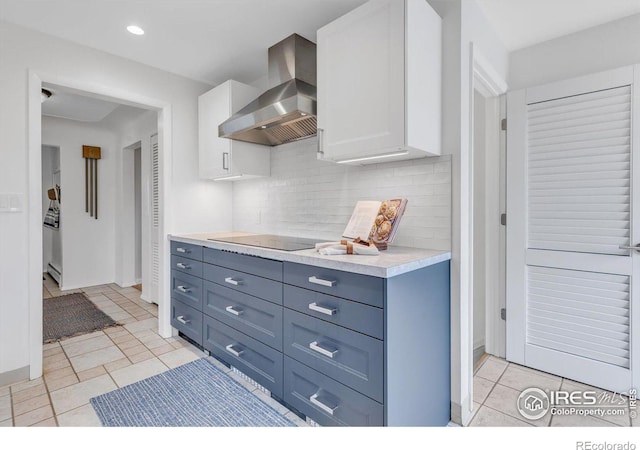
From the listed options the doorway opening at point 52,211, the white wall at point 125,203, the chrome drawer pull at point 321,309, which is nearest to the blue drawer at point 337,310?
the chrome drawer pull at point 321,309

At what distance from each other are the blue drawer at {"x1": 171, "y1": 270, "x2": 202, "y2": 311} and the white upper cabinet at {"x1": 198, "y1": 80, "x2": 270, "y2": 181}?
0.92m

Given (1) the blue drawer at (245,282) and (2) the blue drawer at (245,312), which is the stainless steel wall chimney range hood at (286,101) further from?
(2) the blue drawer at (245,312)

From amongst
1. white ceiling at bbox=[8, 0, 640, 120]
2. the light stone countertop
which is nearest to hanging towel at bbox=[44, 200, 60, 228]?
white ceiling at bbox=[8, 0, 640, 120]

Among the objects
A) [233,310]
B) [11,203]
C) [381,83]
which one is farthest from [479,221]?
[11,203]

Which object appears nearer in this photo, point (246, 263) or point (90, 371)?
point (246, 263)

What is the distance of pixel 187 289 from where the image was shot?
2.71 meters

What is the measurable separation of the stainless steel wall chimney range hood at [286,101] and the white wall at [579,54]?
158 cm

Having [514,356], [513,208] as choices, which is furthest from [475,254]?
[514,356]

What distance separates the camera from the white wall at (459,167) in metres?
1.75

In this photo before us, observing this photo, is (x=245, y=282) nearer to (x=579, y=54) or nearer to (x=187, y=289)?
(x=187, y=289)

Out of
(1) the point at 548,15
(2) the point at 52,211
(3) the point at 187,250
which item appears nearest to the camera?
(1) the point at 548,15

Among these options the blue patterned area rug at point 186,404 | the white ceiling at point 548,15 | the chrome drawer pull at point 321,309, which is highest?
the white ceiling at point 548,15

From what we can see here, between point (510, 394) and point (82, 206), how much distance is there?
18.8 feet

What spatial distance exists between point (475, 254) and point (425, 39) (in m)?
1.70
